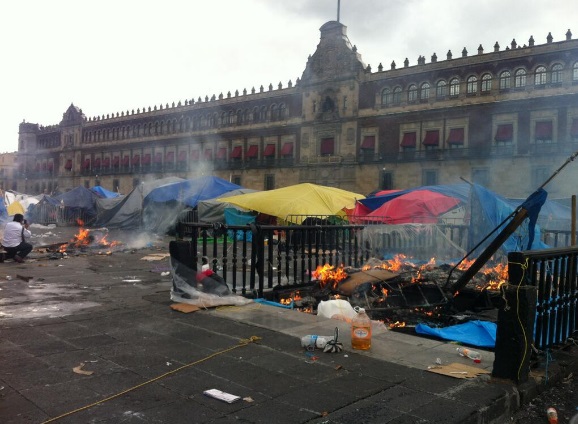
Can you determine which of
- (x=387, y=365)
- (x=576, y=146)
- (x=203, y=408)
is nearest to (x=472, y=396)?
(x=387, y=365)

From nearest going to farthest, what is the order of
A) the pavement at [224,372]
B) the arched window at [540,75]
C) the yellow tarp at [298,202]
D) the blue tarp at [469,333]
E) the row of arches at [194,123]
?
the pavement at [224,372]
the blue tarp at [469,333]
the yellow tarp at [298,202]
the arched window at [540,75]
the row of arches at [194,123]

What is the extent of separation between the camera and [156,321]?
544 cm

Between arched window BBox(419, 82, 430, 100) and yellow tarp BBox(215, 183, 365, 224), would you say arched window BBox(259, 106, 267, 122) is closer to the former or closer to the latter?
arched window BBox(419, 82, 430, 100)

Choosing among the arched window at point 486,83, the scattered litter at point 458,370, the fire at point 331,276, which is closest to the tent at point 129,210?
the fire at point 331,276

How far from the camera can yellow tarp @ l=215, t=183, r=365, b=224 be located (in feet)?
56.2

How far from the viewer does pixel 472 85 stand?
36.3 metres

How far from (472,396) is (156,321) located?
3.46 metres

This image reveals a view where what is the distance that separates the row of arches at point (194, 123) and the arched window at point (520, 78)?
2079 centimetres

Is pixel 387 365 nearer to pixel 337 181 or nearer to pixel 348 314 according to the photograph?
pixel 348 314

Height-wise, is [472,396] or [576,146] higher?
[576,146]

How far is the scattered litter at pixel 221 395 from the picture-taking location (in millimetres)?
3286

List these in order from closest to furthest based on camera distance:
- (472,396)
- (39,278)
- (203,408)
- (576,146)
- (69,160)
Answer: (203,408) < (472,396) < (39,278) < (576,146) < (69,160)

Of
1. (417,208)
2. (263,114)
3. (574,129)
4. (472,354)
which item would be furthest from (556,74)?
(472,354)

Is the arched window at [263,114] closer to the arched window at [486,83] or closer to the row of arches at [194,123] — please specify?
the row of arches at [194,123]
